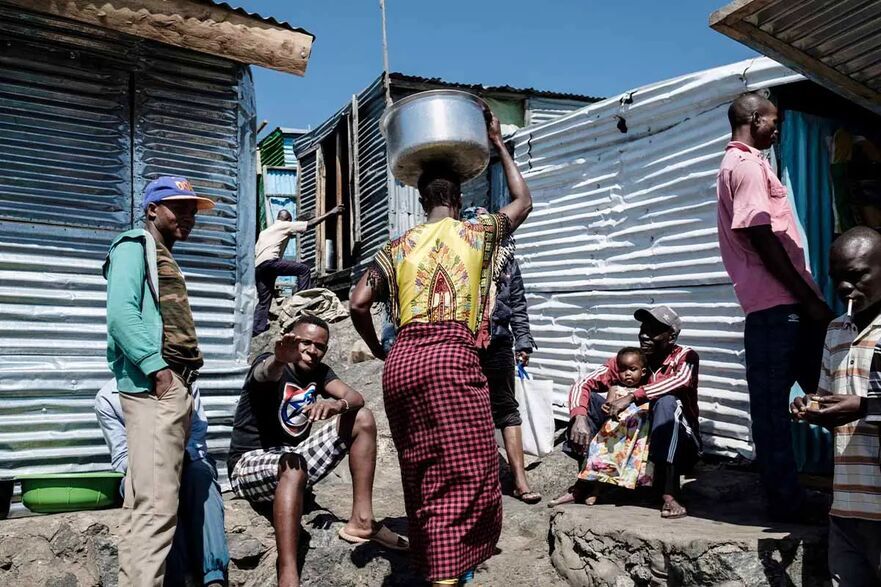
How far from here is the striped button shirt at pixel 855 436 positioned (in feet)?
8.32

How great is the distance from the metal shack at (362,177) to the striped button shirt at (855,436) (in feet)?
19.9

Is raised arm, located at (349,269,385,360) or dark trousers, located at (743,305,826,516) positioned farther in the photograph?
dark trousers, located at (743,305,826,516)

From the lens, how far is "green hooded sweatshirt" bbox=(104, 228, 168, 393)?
311 cm

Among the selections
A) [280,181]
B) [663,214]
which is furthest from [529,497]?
[280,181]

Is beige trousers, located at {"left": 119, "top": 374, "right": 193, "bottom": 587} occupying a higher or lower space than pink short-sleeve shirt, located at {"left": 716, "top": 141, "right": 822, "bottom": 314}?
lower

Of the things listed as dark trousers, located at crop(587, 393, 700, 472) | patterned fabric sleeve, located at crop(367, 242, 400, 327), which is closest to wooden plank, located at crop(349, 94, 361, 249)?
dark trousers, located at crop(587, 393, 700, 472)

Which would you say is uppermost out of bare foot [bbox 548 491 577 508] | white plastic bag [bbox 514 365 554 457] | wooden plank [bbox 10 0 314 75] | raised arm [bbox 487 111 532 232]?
wooden plank [bbox 10 0 314 75]

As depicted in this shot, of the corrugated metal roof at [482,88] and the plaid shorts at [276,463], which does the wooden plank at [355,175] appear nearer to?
Result: the corrugated metal roof at [482,88]

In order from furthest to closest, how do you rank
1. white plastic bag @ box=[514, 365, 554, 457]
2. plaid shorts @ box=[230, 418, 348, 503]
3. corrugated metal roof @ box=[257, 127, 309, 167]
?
1. corrugated metal roof @ box=[257, 127, 309, 167]
2. white plastic bag @ box=[514, 365, 554, 457]
3. plaid shorts @ box=[230, 418, 348, 503]

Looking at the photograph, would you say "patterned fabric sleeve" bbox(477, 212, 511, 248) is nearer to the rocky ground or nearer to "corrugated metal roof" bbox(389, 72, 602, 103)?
the rocky ground

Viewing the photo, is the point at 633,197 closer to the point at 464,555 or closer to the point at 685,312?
the point at 685,312

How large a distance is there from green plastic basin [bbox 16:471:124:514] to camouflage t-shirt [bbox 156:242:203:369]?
1.10m

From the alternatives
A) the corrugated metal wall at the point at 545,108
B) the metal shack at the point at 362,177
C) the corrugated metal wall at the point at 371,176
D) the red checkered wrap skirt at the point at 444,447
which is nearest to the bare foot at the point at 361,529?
the red checkered wrap skirt at the point at 444,447

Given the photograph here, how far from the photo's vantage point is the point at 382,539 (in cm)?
394
